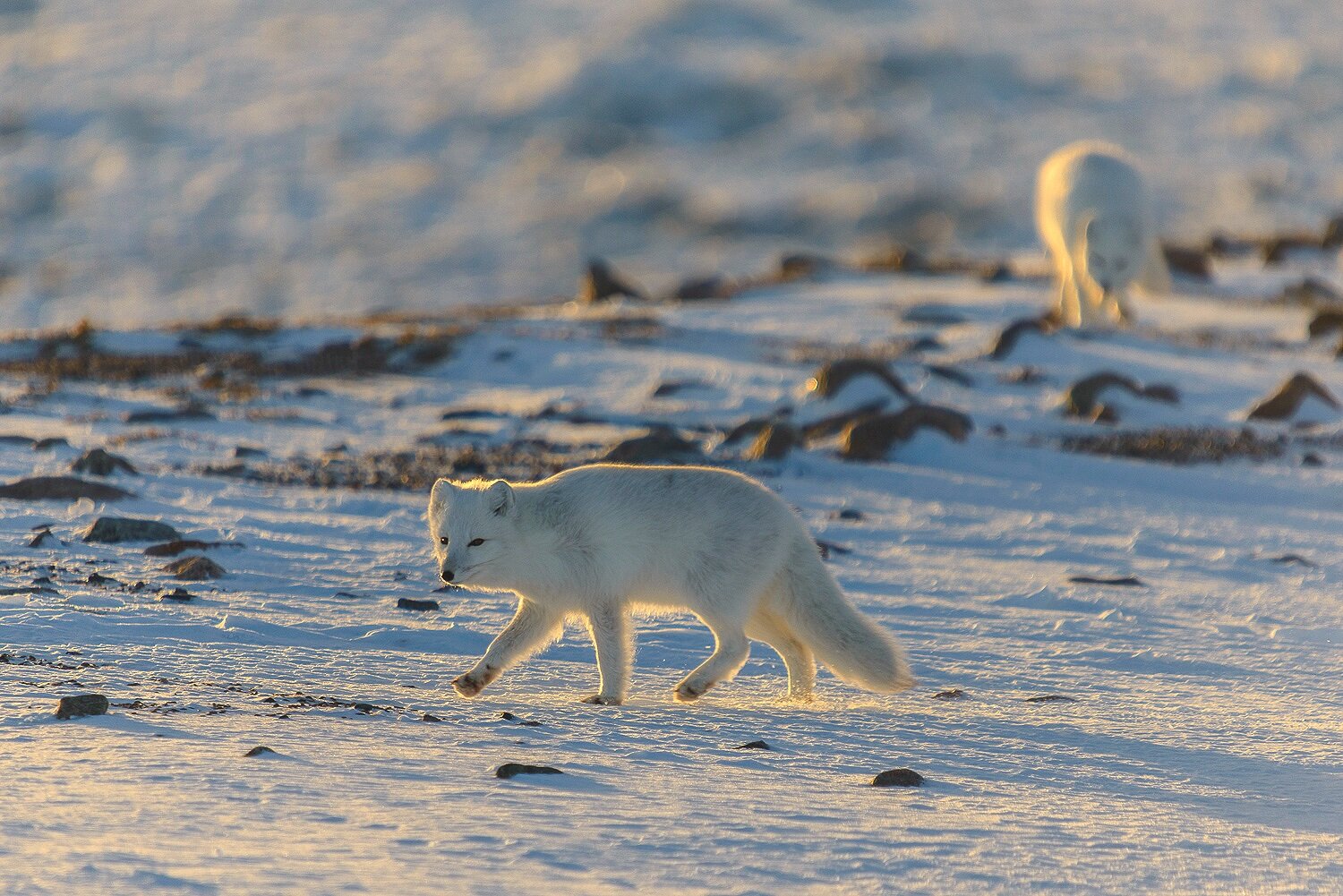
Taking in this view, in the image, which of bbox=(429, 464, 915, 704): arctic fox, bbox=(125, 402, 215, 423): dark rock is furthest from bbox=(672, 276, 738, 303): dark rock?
bbox=(429, 464, 915, 704): arctic fox

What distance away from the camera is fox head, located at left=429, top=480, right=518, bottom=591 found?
5.42 meters

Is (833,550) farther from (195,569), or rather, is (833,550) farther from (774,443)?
(195,569)

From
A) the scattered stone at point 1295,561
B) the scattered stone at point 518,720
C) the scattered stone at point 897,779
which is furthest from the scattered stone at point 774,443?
the scattered stone at point 897,779

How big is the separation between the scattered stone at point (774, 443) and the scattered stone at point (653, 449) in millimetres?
505

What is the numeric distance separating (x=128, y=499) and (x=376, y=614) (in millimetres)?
2385

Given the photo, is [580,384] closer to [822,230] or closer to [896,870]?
[896,870]

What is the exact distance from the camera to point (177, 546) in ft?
23.3

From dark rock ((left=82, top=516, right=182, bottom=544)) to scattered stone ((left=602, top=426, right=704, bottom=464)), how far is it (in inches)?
106

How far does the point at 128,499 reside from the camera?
8.22 meters

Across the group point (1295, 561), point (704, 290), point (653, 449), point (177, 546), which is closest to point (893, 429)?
point (653, 449)

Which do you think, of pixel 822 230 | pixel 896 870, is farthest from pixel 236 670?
pixel 822 230

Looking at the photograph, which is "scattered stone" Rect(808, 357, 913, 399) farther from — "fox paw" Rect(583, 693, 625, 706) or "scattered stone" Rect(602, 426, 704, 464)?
"fox paw" Rect(583, 693, 625, 706)

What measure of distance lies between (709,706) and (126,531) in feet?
10.5

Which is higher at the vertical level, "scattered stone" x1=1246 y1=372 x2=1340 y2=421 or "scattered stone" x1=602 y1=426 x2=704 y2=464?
"scattered stone" x1=1246 y1=372 x2=1340 y2=421
